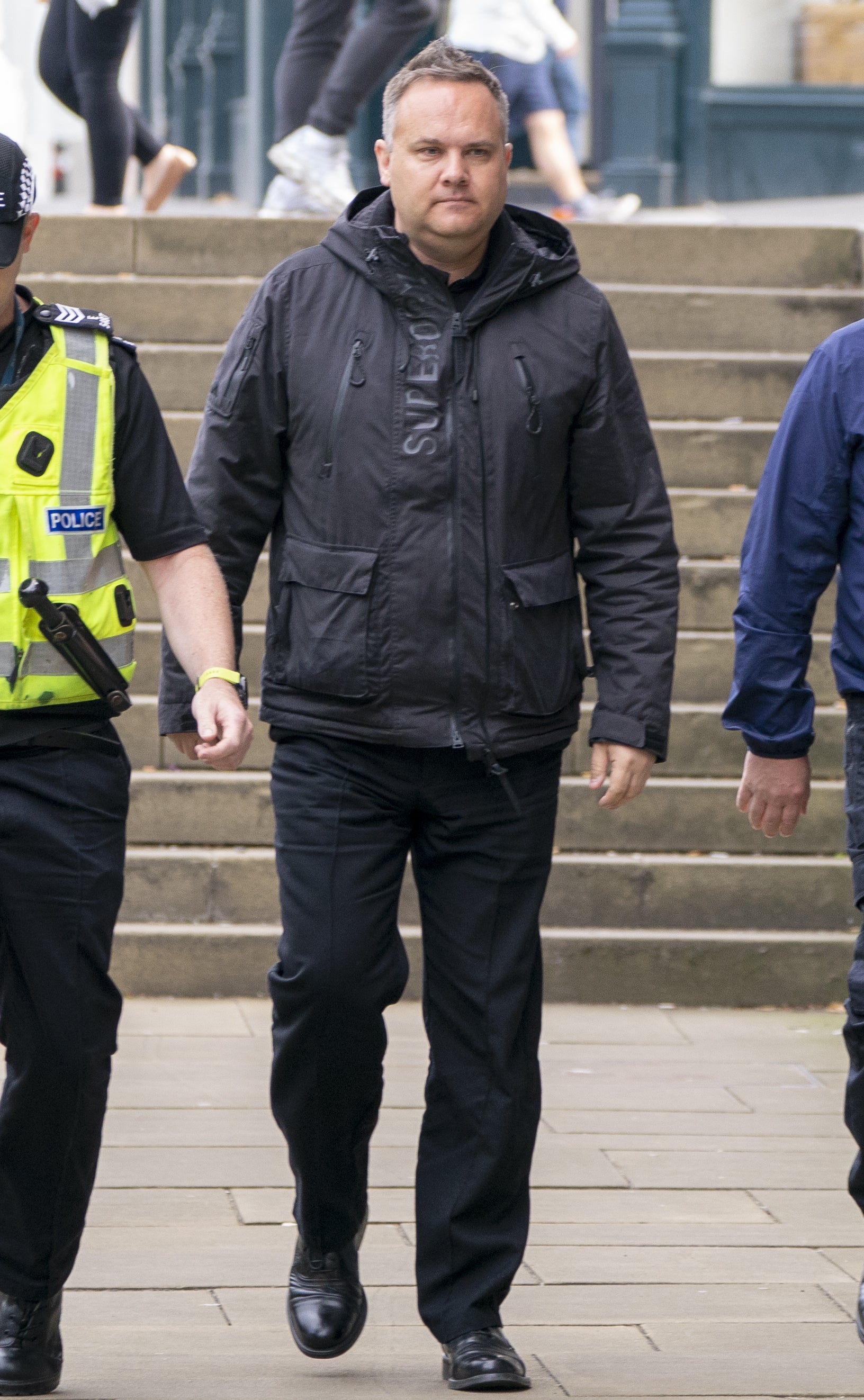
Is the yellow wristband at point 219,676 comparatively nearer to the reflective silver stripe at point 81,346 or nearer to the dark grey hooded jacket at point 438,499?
the dark grey hooded jacket at point 438,499

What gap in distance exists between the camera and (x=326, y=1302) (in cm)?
383

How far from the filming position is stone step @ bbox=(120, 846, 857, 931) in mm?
6570

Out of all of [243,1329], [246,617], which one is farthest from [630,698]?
[246,617]

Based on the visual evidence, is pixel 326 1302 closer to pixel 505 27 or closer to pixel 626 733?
pixel 626 733

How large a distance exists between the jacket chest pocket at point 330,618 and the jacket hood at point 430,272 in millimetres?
439

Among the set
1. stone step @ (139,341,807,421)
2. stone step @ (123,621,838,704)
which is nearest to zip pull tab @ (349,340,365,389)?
stone step @ (123,621,838,704)

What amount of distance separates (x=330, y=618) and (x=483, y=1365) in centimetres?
123

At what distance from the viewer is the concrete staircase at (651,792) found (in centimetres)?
650

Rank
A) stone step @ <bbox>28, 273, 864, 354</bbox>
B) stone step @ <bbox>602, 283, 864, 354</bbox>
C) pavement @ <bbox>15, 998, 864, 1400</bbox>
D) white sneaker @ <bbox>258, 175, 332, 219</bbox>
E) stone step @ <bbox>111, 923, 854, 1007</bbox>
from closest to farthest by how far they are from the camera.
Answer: pavement @ <bbox>15, 998, 864, 1400</bbox> → stone step @ <bbox>111, 923, 854, 1007</bbox> → stone step @ <bbox>28, 273, 864, 354</bbox> → stone step @ <bbox>602, 283, 864, 354</bbox> → white sneaker @ <bbox>258, 175, 332, 219</bbox>

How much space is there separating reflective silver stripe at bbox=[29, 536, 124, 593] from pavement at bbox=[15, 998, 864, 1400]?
50.5 inches

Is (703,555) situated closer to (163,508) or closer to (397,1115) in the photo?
(397,1115)

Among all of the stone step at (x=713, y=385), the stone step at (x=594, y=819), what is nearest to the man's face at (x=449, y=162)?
the stone step at (x=594, y=819)

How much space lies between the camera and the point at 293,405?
12.6ft

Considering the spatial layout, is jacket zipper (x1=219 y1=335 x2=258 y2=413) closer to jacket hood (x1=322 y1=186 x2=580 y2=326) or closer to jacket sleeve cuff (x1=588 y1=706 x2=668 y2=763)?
jacket hood (x1=322 y1=186 x2=580 y2=326)
